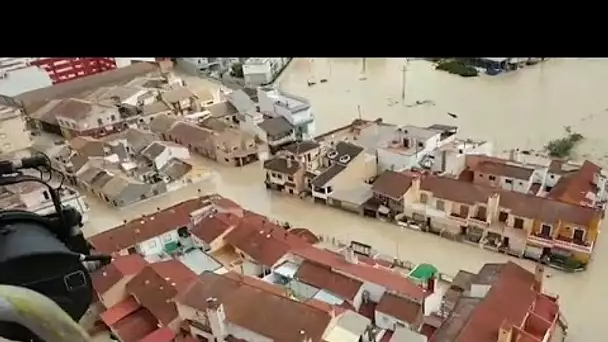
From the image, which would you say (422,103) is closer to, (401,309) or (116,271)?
(401,309)

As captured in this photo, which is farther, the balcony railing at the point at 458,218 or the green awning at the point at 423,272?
the balcony railing at the point at 458,218

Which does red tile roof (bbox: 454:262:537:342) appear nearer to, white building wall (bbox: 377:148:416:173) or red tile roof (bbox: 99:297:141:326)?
white building wall (bbox: 377:148:416:173)

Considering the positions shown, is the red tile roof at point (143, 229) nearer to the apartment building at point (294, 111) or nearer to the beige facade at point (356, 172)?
the beige facade at point (356, 172)

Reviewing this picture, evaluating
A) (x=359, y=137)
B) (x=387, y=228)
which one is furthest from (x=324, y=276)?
(x=359, y=137)

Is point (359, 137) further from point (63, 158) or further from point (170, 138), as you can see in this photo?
point (63, 158)

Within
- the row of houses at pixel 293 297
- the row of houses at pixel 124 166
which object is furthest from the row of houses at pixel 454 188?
the row of houses at pixel 124 166
